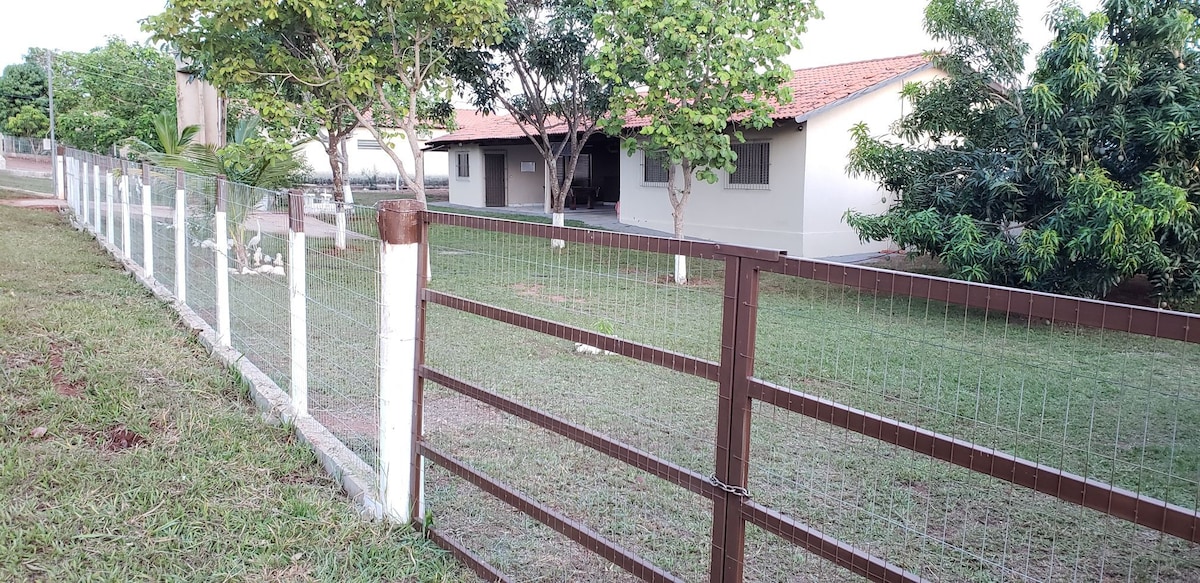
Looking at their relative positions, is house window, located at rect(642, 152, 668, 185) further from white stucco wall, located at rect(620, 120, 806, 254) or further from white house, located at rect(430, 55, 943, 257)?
white stucco wall, located at rect(620, 120, 806, 254)

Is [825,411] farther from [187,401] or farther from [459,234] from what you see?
[187,401]

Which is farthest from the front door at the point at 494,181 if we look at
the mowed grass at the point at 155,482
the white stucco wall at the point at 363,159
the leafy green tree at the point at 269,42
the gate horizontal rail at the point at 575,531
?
the gate horizontal rail at the point at 575,531

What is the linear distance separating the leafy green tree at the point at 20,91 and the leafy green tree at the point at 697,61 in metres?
43.5

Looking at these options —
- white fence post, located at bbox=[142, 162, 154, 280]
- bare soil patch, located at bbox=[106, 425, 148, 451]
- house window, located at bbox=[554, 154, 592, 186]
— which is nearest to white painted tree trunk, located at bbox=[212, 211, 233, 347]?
bare soil patch, located at bbox=[106, 425, 148, 451]

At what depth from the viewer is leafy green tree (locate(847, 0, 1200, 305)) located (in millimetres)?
8570

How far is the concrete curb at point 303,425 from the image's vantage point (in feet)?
Result: 11.9

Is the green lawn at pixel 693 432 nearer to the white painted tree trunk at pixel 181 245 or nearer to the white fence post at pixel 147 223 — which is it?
the white painted tree trunk at pixel 181 245

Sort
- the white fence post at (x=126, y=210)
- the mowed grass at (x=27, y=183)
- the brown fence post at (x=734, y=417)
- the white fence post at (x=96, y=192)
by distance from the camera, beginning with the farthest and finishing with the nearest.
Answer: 1. the mowed grass at (x=27, y=183)
2. the white fence post at (x=96, y=192)
3. the white fence post at (x=126, y=210)
4. the brown fence post at (x=734, y=417)

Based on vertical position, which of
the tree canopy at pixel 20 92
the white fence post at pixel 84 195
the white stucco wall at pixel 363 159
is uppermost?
the tree canopy at pixel 20 92

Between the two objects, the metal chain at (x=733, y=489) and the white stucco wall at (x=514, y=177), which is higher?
the white stucco wall at (x=514, y=177)

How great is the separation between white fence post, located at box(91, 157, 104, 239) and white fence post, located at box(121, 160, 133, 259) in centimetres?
174

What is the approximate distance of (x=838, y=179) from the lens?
1558 centimetres

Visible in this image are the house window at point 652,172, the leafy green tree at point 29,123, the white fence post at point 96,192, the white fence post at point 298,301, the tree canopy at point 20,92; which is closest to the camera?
the white fence post at point 298,301

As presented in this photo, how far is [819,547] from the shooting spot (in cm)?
202
